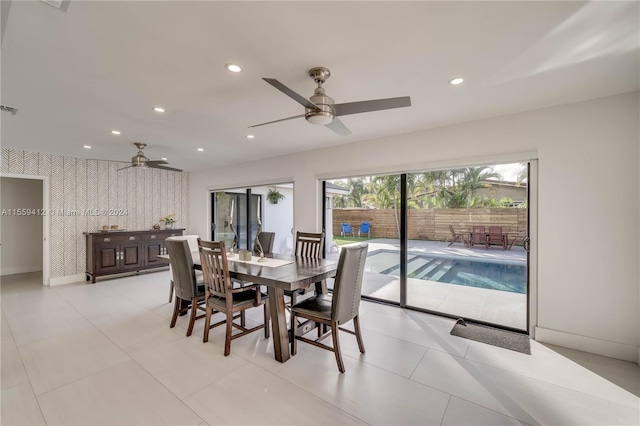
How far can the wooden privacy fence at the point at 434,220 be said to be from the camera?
333 centimetres

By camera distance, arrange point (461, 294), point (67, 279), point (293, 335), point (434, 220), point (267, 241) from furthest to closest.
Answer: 1. point (67, 279)
2. point (267, 241)
3. point (461, 294)
4. point (434, 220)
5. point (293, 335)

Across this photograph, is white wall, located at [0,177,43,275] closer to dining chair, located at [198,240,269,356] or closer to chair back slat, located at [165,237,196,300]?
chair back slat, located at [165,237,196,300]

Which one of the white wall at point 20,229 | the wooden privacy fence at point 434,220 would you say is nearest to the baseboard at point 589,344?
the wooden privacy fence at point 434,220

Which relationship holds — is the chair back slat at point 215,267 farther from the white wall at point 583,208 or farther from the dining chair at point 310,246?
the white wall at point 583,208

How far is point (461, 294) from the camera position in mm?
3977

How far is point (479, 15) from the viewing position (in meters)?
1.58

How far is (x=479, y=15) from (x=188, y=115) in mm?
2867

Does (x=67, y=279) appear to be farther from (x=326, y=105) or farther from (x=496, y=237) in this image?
(x=496, y=237)

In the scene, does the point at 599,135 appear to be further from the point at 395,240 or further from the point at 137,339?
the point at 137,339

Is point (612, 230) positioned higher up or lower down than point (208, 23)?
lower down

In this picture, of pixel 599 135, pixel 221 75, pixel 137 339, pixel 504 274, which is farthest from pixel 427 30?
pixel 137 339

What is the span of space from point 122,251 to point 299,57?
5.64 metres

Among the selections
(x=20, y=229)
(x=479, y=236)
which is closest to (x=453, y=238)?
(x=479, y=236)

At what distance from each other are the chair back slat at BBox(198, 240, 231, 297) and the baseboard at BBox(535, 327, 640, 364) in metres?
3.36
